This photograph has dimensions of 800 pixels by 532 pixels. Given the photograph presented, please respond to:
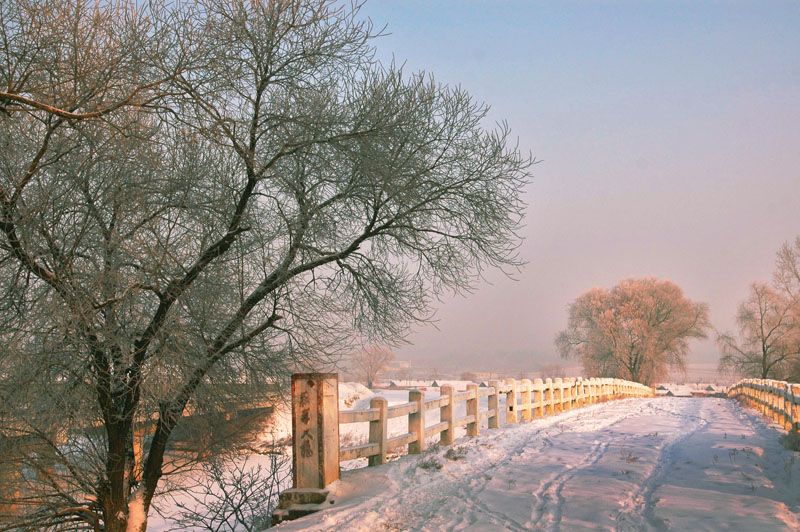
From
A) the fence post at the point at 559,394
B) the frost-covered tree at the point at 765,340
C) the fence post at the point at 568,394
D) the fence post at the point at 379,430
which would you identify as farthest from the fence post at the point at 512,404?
Answer: the frost-covered tree at the point at 765,340

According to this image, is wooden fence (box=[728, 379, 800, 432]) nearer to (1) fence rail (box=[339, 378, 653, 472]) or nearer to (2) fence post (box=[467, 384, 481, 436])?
(2) fence post (box=[467, 384, 481, 436])

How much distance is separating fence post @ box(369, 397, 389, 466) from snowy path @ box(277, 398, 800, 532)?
0.68ft

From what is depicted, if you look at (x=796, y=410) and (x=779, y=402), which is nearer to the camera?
(x=796, y=410)

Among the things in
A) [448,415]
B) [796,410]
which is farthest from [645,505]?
[796,410]

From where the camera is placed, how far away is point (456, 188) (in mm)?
8172

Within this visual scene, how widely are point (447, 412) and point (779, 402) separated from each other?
27.0 feet

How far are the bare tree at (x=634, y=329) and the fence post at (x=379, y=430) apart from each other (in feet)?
135

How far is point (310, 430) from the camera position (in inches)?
250

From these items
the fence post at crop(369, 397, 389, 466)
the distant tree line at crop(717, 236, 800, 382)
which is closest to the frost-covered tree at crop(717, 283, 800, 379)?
the distant tree line at crop(717, 236, 800, 382)

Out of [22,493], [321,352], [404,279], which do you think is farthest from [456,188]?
[22,493]

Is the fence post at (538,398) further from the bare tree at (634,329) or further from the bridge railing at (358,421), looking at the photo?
the bare tree at (634,329)

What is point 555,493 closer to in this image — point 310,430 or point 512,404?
point 310,430

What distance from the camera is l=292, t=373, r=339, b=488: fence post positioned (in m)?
6.30

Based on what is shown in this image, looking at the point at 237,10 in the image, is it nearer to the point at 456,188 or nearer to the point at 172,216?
the point at 172,216
